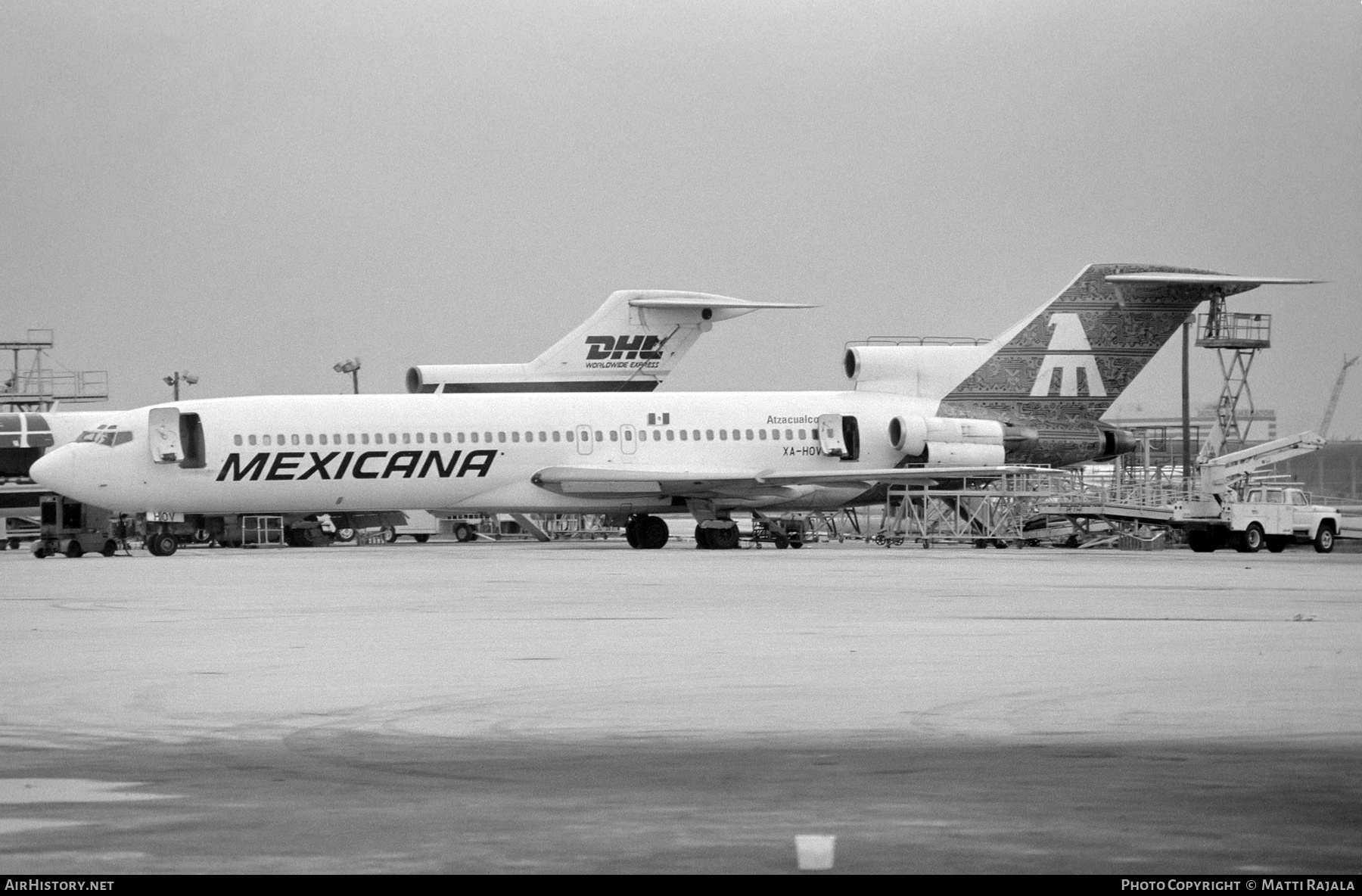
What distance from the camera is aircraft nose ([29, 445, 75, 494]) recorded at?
129 feet

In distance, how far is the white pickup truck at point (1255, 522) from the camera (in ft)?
141

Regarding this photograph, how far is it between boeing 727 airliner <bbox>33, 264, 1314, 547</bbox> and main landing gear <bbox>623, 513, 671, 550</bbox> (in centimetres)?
5

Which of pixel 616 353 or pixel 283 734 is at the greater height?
pixel 616 353

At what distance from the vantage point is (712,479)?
4219 cm

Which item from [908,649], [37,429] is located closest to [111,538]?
[37,429]

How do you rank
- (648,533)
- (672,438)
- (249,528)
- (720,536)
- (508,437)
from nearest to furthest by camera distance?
(508,437) < (720,536) < (672,438) < (648,533) < (249,528)

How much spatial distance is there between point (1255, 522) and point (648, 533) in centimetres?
1430

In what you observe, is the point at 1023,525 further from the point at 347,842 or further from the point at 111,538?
the point at 347,842

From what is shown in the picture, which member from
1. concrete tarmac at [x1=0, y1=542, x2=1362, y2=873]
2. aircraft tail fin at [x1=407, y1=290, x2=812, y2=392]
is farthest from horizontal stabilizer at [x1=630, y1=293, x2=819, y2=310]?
concrete tarmac at [x1=0, y1=542, x2=1362, y2=873]

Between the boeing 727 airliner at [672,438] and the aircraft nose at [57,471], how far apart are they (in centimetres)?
4

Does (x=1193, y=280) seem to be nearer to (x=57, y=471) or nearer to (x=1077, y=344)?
(x=1077, y=344)

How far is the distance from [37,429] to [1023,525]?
86.9 feet

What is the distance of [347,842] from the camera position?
711 cm

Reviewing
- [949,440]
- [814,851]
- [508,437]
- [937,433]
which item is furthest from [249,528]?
[814,851]
